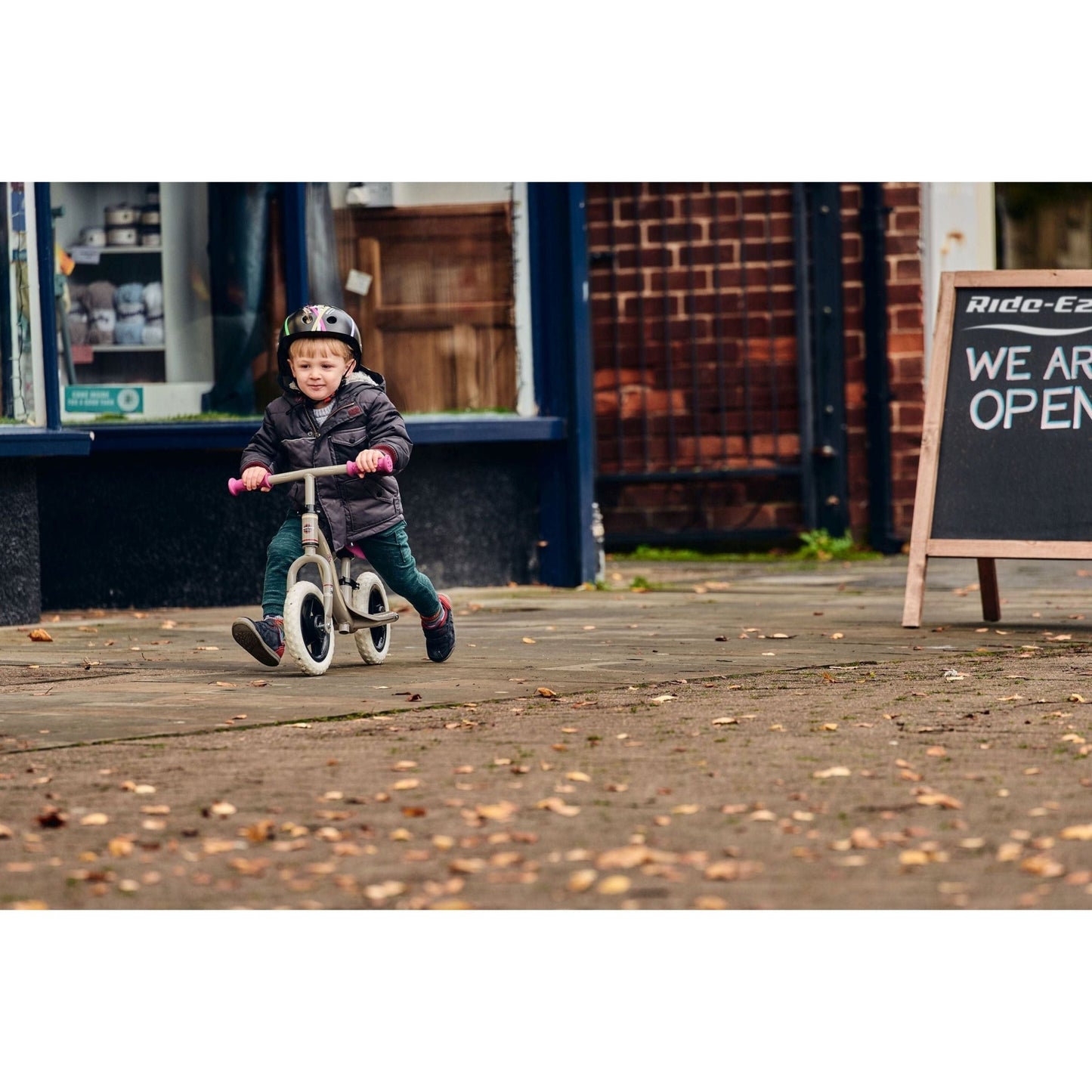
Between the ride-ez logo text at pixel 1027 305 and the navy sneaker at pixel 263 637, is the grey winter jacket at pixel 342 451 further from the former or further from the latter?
the ride-ez logo text at pixel 1027 305

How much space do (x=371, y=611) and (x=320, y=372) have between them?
2.93 feet

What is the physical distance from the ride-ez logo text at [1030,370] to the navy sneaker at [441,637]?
247 cm

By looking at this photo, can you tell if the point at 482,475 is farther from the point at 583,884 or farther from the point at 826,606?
the point at 583,884

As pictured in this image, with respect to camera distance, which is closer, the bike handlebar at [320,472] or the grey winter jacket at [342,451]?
the bike handlebar at [320,472]

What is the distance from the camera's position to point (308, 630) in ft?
23.4

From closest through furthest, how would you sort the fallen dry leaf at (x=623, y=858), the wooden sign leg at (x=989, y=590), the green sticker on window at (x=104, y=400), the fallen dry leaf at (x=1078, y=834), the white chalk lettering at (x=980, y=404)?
the fallen dry leaf at (x=623, y=858)
the fallen dry leaf at (x=1078, y=834)
the white chalk lettering at (x=980, y=404)
the wooden sign leg at (x=989, y=590)
the green sticker on window at (x=104, y=400)

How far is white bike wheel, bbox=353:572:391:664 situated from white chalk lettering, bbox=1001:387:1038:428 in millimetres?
2737

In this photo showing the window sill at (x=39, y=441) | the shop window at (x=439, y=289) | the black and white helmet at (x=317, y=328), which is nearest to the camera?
the black and white helmet at (x=317, y=328)

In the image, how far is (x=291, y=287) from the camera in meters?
10.4

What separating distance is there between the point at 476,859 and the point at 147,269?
270 inches

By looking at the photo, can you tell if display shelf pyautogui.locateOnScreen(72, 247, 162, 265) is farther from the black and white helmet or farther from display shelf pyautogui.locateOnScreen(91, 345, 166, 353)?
the black and white helmet

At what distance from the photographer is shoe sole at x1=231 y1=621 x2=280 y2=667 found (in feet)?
23.0

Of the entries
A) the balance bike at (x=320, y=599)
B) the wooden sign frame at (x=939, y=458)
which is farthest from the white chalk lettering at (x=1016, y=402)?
the balance bike at (x=320, y=599)

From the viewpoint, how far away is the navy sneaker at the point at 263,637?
703 centimetres
